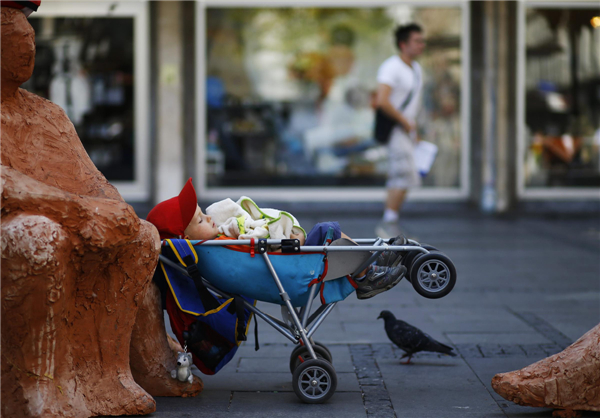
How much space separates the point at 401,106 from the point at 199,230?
500 cm

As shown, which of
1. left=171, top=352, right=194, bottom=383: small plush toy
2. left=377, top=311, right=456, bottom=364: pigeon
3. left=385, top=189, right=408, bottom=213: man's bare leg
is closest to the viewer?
left=171, top=352, right=194, bottom=383: small plush toy

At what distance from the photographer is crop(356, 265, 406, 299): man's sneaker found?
3.72 meters

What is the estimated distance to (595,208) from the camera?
1163 centimetres

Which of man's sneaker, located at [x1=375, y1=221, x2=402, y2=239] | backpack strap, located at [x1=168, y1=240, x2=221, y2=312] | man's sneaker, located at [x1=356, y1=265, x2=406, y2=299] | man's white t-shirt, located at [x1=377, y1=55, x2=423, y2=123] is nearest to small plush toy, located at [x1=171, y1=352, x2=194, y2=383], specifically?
backpack strap, located at [x1=168, y1=240, x2=221, y2=312]

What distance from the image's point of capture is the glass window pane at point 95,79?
11656 mm

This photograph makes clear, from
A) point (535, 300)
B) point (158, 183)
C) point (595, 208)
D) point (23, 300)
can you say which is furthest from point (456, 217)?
point (23, 300)

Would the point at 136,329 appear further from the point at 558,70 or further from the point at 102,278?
the point at 558,70

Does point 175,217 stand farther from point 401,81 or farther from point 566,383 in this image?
point 401,81

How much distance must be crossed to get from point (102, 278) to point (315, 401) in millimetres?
1151

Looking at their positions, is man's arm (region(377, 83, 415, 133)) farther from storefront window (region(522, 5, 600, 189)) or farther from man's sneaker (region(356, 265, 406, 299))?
man's sneaker (region(356, 265, 406, 299))

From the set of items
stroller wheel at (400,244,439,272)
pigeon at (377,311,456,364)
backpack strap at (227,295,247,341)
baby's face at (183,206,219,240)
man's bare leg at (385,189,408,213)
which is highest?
man's bare leg at (385,189,408,213)

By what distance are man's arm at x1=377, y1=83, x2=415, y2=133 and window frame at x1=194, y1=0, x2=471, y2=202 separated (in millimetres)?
3549

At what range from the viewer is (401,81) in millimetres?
8430

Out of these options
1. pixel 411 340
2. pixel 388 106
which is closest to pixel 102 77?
pixel 388 106
